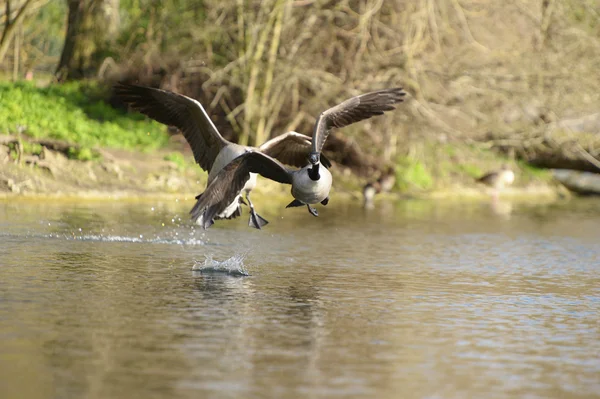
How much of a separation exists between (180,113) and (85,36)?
16.5 meters

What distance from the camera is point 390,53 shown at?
2661 centimetres

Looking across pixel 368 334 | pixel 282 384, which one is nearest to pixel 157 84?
pixel 368 334

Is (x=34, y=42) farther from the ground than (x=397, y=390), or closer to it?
farther from the ground

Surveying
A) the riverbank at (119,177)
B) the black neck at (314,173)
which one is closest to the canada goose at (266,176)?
the black neck at (314,173)

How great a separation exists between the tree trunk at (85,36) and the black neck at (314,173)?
18.6 metres

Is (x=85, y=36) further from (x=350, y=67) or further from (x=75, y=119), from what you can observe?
(x=350, y=67)

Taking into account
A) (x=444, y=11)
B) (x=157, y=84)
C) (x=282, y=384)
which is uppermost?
(x=444, y=11)

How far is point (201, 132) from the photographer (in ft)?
46.5

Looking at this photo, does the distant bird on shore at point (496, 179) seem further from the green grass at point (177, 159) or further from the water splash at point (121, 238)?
the water splash at point (121, 238)

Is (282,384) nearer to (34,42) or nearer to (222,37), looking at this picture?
(222,37)

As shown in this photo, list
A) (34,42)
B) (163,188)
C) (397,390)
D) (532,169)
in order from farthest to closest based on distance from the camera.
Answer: (34,42)
(532,169)
(163,188)
(397,390)

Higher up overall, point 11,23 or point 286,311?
point 11,23

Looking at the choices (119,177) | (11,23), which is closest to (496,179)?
(119,177)

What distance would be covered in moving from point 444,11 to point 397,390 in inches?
837
